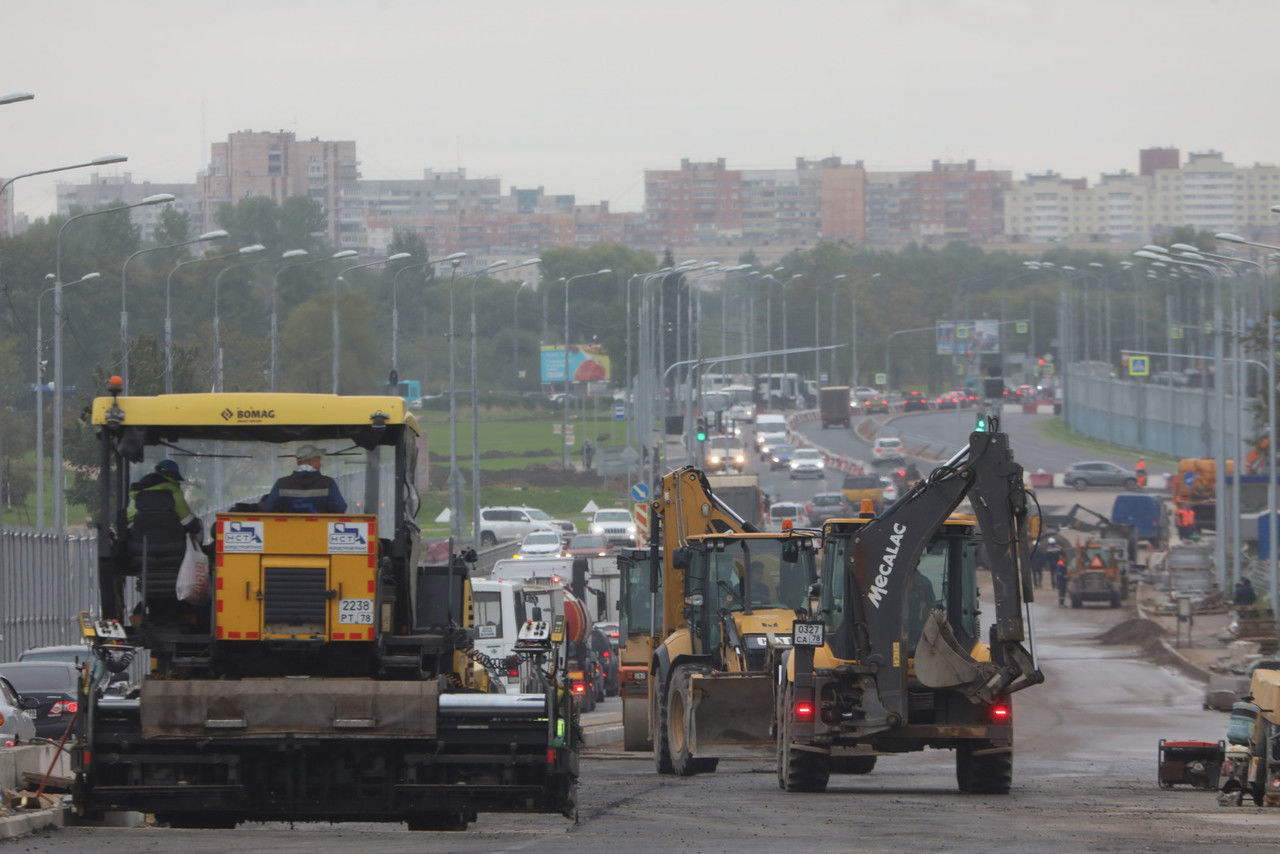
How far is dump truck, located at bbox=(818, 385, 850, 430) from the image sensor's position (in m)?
113

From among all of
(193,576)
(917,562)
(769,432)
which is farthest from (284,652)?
(769,432)

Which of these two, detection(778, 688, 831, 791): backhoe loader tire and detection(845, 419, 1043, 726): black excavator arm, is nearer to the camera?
detection(845, 419, 1043, 726): black excavator arm

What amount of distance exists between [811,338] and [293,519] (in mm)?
146369

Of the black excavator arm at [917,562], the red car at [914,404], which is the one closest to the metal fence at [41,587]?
the black excavator arm at [917,562]

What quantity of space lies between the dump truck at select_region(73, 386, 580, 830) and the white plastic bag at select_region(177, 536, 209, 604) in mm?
29

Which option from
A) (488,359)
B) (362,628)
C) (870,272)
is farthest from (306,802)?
(870,272)

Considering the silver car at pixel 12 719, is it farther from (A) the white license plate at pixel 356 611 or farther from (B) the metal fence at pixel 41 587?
(B) the metal fence at pixel 41 587

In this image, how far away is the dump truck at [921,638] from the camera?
51.3 ft

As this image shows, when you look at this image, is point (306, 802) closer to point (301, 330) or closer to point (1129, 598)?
point (1129, 598)

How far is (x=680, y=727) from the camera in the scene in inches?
744

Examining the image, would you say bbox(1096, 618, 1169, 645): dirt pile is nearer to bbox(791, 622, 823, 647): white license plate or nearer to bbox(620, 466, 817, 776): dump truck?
bbox(620, 466, 817, 776): dump truck

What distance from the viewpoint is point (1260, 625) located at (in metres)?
43.3

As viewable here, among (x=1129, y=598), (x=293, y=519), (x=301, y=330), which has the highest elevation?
(x=301, y=330)

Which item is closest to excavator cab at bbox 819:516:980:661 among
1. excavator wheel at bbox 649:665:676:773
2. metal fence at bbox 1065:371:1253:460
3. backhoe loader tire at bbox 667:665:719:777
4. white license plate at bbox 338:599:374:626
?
backhoe loader tire at bbox 667:665:719:777
